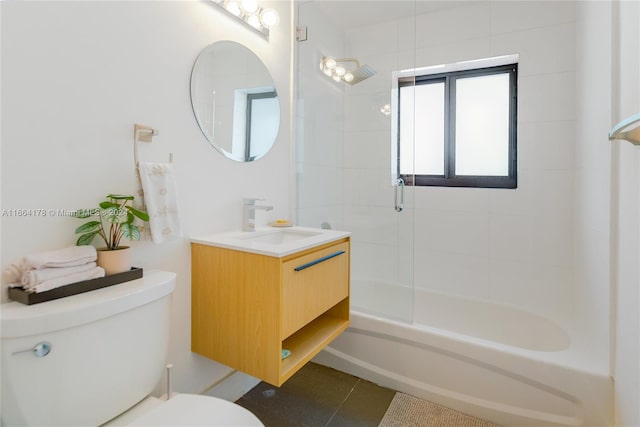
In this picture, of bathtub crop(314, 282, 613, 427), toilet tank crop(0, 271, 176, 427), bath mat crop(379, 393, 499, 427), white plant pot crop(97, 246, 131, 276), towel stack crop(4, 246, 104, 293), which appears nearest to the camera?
toilet tank crop(0, 271, 176, 427)

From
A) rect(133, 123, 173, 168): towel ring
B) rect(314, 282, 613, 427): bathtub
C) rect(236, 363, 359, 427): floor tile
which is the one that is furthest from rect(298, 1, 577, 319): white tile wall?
rect(133, 123, 173, 168): towel ring

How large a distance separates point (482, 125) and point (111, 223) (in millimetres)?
2421

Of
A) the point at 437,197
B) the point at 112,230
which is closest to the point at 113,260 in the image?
the point at 112,230

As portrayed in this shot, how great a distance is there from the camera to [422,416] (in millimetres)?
1596

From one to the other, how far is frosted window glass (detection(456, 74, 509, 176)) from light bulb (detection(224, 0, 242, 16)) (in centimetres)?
170

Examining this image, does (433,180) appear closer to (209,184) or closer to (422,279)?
(422,279)

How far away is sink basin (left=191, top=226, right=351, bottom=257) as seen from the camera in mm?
1292

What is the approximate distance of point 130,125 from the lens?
119 cm

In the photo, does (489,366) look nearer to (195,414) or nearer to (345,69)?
(195,414)

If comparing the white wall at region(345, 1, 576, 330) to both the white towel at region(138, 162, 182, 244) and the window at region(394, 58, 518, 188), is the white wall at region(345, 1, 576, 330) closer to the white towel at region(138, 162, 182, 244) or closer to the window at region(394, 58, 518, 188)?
the window at region(394, 58, 518, 188)

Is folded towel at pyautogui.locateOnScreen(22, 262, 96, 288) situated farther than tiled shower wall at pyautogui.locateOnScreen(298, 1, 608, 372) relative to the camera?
No

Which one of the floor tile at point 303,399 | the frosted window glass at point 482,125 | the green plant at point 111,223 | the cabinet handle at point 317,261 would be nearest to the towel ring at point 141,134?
the green plant at point 111,223

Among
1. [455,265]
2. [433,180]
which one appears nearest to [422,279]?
[455,265]

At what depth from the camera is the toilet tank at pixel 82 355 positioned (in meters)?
0.75
